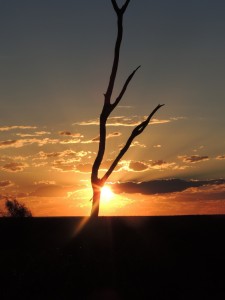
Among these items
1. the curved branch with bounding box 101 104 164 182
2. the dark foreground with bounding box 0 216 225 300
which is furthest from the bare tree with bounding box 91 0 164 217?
the dark foreground with bounding box 0 216 225 300

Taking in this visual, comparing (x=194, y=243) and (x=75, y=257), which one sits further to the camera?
(x=194, y=243)

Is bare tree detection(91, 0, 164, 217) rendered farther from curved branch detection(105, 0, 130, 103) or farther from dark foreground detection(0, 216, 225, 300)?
dark foreground detection(0, 216, 225, 300)

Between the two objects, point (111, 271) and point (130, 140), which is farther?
point (130, 140)

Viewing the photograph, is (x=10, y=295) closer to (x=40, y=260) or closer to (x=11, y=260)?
(x=40, y=260)

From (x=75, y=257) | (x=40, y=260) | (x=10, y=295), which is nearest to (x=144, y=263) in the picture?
(x=75, y=257)

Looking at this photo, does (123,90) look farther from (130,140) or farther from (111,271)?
(111,271)

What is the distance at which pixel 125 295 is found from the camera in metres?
15.3

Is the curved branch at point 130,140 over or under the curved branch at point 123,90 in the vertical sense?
under

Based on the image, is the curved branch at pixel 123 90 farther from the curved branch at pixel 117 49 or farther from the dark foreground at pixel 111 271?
the dark foreground at pixel 111 271

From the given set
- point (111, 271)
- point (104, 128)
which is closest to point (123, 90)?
point (104, 128)

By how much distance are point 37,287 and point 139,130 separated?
8.62 m

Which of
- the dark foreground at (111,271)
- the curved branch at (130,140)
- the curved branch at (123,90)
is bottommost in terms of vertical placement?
the dark foreground at (111,271)

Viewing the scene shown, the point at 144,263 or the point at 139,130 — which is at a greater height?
the point at 139,130

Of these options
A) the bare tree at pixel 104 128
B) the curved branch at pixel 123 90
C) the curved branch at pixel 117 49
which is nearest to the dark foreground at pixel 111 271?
the bare tree at pixel 104 128
